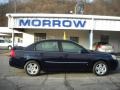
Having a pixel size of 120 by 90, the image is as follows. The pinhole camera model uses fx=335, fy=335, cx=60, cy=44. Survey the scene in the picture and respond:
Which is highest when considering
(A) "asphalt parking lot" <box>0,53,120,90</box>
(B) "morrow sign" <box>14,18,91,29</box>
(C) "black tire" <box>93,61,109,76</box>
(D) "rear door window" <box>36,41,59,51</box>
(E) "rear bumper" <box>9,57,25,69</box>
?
(B) "morrow sign" <box>14,18,91,29</box>

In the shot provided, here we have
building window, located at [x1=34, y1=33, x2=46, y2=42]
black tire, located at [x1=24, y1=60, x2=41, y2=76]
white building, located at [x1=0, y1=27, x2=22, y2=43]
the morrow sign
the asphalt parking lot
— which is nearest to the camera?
the asphalt parking lot

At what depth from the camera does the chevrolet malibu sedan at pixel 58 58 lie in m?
14.2

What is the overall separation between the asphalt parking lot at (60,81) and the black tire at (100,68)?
251 millimetres

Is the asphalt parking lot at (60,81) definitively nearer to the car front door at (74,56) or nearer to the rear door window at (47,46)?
the car front door at (74,56)

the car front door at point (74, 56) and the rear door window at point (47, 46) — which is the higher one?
the rear door window at point (47, 46)

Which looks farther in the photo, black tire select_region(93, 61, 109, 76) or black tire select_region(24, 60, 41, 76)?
black tire select_region(93, 61, 109, 76)

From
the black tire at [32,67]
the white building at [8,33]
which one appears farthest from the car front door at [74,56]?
the white building at [8,33]

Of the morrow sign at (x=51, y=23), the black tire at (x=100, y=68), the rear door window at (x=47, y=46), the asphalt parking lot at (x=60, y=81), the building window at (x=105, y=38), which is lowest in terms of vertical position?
the asphalt parking lot at (x=60, y=81)

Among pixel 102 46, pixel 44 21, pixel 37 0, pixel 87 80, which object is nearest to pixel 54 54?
pixel 87 80

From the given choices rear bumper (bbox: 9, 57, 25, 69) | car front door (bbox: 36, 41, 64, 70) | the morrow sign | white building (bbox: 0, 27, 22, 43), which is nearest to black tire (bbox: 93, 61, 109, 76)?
car front door (bbox: 36, 41, 64, 70)

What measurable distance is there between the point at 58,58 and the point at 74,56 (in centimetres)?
69

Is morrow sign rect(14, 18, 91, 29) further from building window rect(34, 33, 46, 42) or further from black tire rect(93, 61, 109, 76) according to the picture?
black tire rect(93, 61, 109, 76)

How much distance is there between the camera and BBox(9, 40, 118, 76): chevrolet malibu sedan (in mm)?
14242

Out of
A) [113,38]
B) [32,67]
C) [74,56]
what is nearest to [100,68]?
[74,56]
